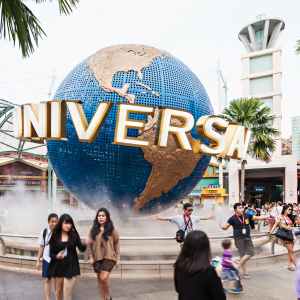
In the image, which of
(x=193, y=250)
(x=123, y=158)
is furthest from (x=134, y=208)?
(x=193, y=250)

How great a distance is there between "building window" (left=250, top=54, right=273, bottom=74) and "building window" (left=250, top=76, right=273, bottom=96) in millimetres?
1195

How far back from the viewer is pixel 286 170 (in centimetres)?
3988

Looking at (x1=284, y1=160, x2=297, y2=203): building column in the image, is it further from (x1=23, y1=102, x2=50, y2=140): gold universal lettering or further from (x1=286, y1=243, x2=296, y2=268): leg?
(x1=23, y1=102, x2=50, y2=140): gold universal lettering

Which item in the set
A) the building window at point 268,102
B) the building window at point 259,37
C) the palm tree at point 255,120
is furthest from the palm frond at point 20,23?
the building window at point 259,37

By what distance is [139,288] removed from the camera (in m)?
6.85

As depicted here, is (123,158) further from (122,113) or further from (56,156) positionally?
(56,156)

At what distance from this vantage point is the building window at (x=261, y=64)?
53500 millimetres

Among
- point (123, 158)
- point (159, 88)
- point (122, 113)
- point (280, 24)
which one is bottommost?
point (123, 158)

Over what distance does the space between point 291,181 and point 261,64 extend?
67.1 feet

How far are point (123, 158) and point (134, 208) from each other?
1.44 meters

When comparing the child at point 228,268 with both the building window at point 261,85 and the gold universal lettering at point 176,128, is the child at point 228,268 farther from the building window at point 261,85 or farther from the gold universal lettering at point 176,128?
the building window at point 261,85

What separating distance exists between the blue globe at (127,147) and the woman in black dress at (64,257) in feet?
14.8

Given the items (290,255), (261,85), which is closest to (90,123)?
(290,255)

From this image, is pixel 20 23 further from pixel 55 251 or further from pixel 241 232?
pixel 241 232
